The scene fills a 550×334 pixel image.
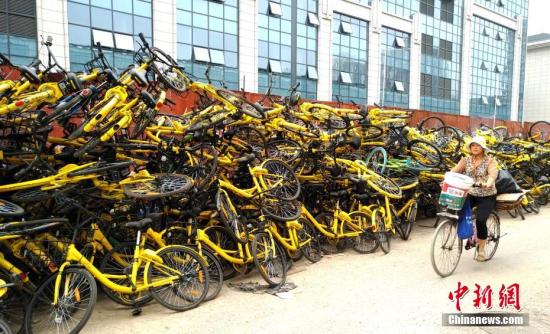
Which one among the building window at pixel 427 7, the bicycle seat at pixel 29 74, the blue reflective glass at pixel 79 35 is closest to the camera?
the bicycle seat at pixel 29 74

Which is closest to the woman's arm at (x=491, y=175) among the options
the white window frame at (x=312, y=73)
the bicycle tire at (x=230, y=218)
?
the bicycle tire at (x=230, y=218)

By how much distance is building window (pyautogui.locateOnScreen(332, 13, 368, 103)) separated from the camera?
3328 cm

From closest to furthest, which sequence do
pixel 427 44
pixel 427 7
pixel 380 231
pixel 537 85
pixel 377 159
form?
pixel 380 231, pixel 377 159, pixel 427 7, pixel 427 44, pixel 537 85

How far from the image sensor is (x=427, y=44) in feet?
132

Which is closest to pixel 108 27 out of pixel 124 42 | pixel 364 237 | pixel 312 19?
pixel 124 42

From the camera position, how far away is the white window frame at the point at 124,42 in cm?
2244

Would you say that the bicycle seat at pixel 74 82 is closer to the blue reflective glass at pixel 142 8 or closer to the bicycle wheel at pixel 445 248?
the bicycle wheel at pixel 445 248

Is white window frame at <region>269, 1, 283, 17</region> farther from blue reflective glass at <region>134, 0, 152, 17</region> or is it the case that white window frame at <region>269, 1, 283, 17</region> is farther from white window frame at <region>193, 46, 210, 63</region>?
blue reflective glass at <region>134, 0, 152, 17</region>

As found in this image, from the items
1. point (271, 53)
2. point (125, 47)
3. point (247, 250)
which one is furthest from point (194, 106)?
point (271, 53)

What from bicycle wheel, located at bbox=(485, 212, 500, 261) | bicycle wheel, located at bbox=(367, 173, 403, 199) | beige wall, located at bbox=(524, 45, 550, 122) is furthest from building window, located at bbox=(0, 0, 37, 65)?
beige wall, located at bbox=(524, 45, 550, 122)

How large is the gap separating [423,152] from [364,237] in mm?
2628

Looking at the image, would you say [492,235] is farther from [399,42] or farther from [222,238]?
[399,42]

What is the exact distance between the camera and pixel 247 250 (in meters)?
5.30

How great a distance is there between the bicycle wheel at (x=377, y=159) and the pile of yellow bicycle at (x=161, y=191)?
4 cm
